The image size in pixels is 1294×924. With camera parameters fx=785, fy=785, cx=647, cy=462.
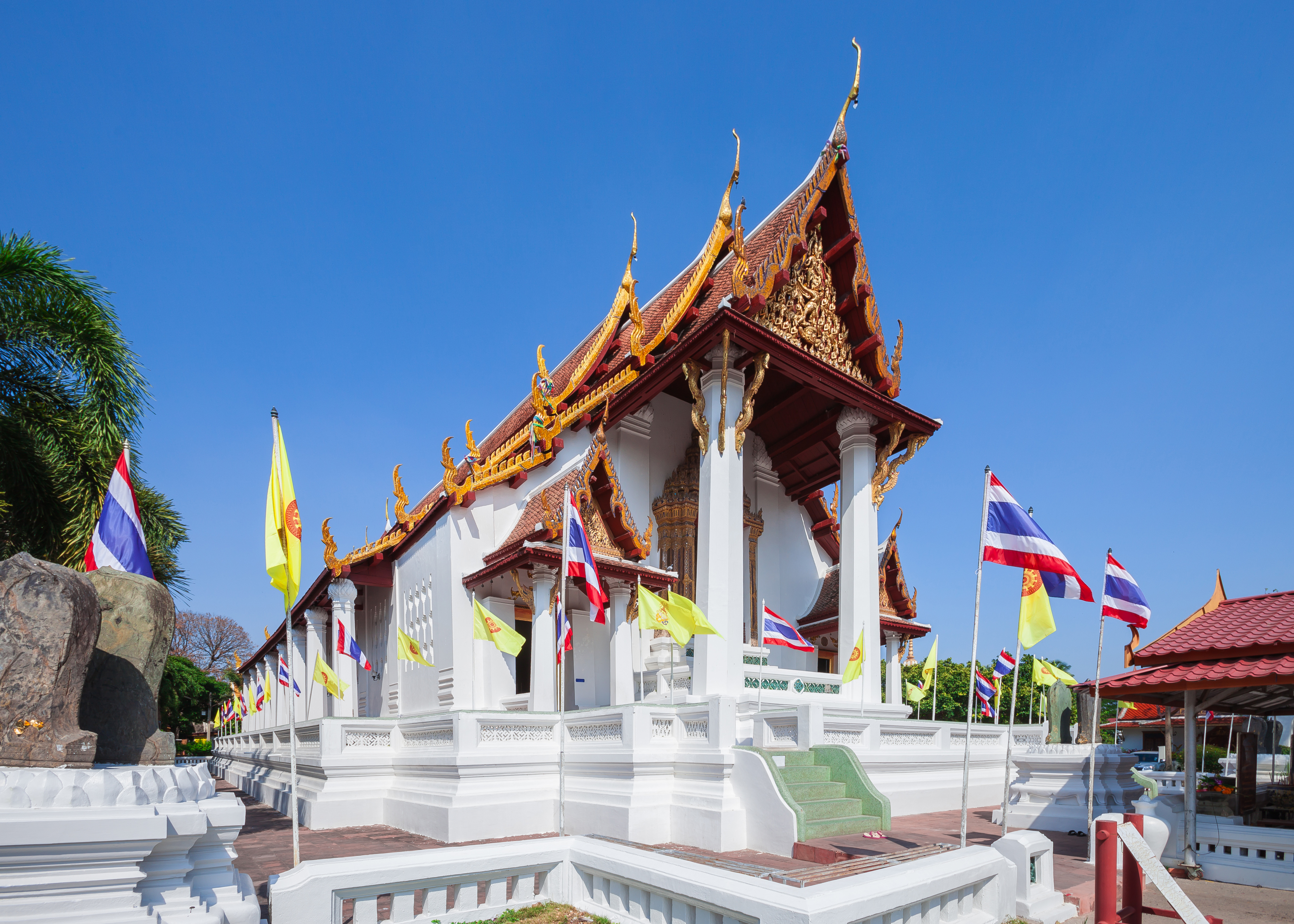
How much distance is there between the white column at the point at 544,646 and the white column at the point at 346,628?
5.09 meters

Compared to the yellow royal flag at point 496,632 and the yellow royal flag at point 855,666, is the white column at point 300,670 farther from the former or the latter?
the yellow royal flag at point 855,666

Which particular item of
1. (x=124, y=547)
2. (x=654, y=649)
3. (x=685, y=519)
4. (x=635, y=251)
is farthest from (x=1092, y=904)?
(x=635, y=251)

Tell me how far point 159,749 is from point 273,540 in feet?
6.93

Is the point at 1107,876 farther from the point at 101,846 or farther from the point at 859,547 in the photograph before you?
the point at 859,547

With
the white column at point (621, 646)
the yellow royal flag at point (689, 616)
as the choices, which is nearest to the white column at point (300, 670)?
the white column at point (621, 646)

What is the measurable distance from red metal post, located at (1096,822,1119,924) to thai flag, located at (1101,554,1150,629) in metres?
4.16

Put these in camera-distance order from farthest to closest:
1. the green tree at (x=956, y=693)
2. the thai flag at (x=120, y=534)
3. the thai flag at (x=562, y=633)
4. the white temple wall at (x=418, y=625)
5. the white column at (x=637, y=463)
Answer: the green tree at (x=956, y=693) < the white column at (x=637, y=463) < the white temple wall at (x=418, y=625) < the thai flag at (x=562, y=633) < the thai flag at (x=120, y=534)

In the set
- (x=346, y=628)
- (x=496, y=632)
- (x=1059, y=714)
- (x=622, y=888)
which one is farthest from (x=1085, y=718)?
(x=346, y=628)

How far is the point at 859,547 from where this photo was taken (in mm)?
15086

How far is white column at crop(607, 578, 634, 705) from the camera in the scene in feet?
42.8

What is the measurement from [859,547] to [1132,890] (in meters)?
10.1

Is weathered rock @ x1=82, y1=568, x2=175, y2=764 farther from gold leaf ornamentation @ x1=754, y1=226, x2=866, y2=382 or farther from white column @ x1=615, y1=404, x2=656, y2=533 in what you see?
white column @ x1=615, y1=404, x2=656, y2=533

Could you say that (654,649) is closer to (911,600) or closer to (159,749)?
(911,600)

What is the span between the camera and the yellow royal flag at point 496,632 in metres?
10.5
